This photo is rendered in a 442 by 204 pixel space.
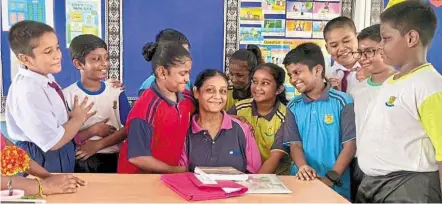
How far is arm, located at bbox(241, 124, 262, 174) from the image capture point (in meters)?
2.26

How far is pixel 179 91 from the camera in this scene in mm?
2350

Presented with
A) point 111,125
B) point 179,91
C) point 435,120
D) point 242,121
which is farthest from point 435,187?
point 111,125

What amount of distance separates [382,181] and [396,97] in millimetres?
325

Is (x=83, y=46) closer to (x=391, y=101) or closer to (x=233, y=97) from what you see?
(x=233, y=97)

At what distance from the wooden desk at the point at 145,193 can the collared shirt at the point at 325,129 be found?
0.29 m

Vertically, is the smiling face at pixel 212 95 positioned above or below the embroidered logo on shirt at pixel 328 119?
above

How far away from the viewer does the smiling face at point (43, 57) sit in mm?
2084

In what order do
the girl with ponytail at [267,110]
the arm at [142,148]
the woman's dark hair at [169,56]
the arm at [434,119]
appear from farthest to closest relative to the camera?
the girl with ponytail at [267,110], the woman's dark hair at [169,56], the arm at [142,148], the arm at [434,119]

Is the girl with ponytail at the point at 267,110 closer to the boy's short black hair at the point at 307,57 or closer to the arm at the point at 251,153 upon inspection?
the arm at the point at 251,153

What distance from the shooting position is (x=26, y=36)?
82.0 inches

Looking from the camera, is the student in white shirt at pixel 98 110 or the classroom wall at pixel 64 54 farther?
the classroom wall at pixel 64 54

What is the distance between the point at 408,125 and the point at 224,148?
2.75 ft

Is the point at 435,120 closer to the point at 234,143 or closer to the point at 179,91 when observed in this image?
the point at 234,143

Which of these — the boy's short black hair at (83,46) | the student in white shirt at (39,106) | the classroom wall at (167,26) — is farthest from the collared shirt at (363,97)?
the classroom wall at (167,26)
